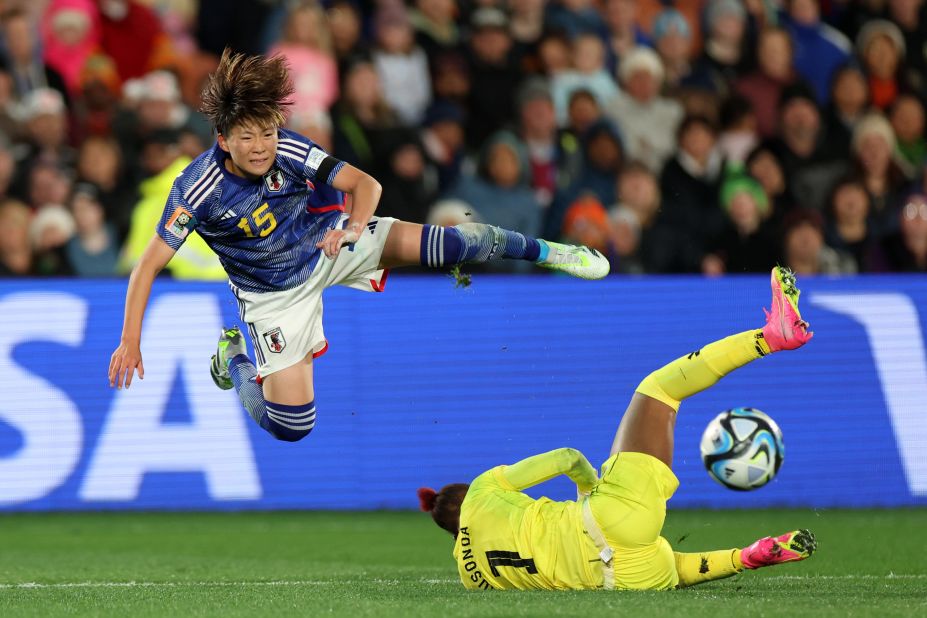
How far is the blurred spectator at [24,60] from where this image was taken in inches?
477

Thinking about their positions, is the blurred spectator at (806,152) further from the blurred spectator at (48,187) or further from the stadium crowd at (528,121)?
the blurred spectator at (48,187)

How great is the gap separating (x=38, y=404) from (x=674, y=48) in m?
6.51

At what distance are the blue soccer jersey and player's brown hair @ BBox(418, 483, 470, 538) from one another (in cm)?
138

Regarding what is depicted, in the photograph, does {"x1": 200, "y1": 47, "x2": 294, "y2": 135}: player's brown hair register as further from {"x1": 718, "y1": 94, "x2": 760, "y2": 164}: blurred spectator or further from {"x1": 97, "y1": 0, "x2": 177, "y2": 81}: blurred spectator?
{"x1": 718, "y1": 94, "x2": 760, "y2": 164}: blurred spectator

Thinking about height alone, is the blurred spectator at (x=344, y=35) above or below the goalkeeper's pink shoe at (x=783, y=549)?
above

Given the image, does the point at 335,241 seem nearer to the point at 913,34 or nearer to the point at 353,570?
the point at 353,570

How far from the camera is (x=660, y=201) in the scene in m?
12.0

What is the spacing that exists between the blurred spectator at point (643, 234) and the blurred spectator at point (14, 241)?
464 centimetres

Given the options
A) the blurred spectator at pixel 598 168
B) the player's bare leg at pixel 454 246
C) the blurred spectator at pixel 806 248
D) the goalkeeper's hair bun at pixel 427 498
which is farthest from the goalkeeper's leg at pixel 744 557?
the blurred spectator at pixel 598 168

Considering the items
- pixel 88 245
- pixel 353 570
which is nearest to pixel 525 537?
pixel 353 570

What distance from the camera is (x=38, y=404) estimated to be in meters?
10.7

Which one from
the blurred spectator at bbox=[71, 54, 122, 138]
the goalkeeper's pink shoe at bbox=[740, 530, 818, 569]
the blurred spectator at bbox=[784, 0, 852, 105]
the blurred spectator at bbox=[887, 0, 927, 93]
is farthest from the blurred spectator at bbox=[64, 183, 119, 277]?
the blurred spectator at bbox=[887, 0, 927, 93]

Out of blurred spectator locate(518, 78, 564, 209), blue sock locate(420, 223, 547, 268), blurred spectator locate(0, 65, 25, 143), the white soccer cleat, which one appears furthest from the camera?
blurred spectator locate(518, 78, 564, 209)

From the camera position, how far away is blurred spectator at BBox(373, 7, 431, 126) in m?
12.6
